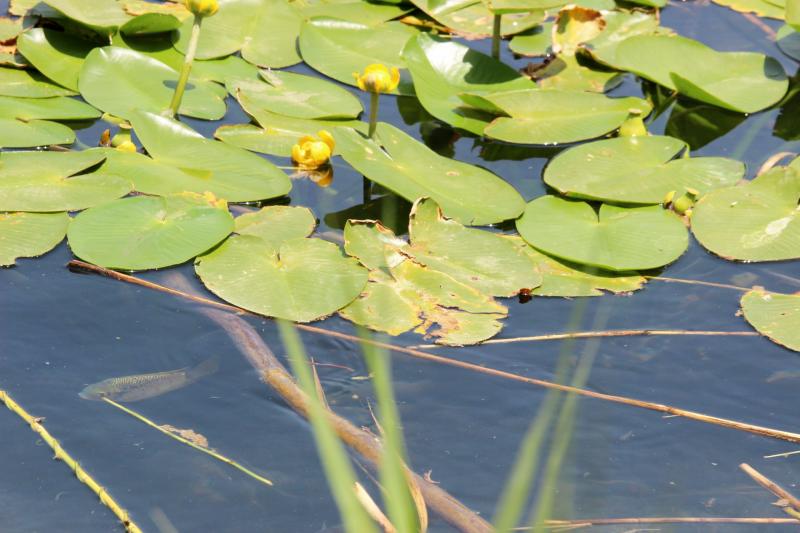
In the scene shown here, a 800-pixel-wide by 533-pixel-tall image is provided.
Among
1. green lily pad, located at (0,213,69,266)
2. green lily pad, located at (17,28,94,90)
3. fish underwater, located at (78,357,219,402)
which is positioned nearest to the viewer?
fish underwater, located at (78,357,219,402)

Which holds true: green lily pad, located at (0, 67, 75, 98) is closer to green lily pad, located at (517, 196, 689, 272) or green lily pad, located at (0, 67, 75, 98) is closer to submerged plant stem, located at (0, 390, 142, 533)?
submerged plant stem, located at (0, 390, 142, 533)

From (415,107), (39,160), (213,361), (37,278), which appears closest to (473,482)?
(213,361)

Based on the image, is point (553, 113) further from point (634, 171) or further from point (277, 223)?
point (277, 223)

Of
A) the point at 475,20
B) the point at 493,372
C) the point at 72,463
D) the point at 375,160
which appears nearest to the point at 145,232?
the point at 375,160

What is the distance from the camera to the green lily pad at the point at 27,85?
2.93 metres

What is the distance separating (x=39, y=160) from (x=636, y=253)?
155cm

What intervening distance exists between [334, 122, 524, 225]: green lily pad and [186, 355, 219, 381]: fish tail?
71 centimetres

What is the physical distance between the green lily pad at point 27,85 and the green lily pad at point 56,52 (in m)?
0.03

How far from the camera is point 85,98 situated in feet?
9.50

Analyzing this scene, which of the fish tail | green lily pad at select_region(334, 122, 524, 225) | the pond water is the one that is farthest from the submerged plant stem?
green lily pad at select_region(334, 122, 524, 225)

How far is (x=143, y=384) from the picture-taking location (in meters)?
1.92

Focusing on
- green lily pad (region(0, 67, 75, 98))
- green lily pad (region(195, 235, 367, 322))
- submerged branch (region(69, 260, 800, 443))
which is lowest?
Result: submerged branch (region(69, 260, 800, 443))

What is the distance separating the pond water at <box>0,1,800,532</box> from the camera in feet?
5.47

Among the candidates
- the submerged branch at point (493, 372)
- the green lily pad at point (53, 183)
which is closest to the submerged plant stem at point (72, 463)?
the submerged branch at point (493, 372)
